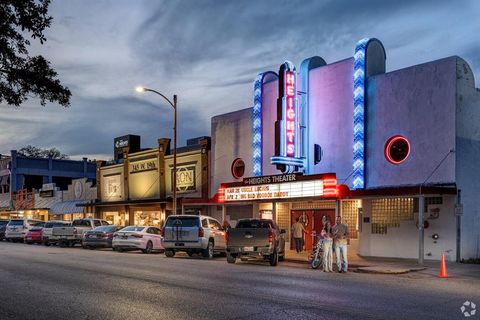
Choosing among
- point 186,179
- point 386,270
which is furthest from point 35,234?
point 386,270

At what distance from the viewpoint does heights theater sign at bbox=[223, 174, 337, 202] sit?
25062mm

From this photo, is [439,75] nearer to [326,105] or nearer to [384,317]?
[326,105]

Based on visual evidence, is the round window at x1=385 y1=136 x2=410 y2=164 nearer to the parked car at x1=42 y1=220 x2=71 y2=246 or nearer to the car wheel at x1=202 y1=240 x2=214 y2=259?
the car wheel at x1=202 y1=240 x2=214 y2=259

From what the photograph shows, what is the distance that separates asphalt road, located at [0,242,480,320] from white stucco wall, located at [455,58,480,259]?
5552mm

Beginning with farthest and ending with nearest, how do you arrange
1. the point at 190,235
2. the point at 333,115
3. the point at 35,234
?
the point at 35,234
the point at 333,115
the point at 190,235

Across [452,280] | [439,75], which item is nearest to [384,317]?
[452,280]

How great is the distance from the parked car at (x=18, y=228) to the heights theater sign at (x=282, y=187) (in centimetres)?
1788

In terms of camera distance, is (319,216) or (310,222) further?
(310,222)

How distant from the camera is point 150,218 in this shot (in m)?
41.2

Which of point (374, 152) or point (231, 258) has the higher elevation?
point (374, 152)

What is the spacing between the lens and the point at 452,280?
16859mm

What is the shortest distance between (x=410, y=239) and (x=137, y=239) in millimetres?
13249

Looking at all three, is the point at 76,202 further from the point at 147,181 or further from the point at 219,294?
the point at 219,294

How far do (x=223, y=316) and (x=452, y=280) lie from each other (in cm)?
931
